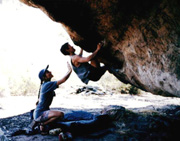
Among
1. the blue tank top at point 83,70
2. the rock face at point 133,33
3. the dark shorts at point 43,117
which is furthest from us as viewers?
the blue tank top at point 83,70

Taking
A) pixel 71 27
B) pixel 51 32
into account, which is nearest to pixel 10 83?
pixel 71 27

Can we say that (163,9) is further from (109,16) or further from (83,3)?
(83,3)

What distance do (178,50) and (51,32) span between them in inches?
1303

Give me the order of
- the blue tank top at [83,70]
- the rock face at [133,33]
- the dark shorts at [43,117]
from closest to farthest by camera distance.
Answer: the rock face at [133,33], the dark shorts at [43,117], the blue tank top at [83,70]

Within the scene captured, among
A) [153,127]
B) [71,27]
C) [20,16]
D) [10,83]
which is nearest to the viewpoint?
[153,127]

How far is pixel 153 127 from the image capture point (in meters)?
4.56

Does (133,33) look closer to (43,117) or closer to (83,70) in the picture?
(83,70)

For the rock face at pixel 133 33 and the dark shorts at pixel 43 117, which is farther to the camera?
the dark shorts at pixel 43 117

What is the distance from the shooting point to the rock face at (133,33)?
4.05 meters

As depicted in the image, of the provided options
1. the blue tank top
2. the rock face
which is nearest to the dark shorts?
the blue tank top

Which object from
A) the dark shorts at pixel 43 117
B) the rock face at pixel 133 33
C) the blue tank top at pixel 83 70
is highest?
the rock face at pixel 133 33

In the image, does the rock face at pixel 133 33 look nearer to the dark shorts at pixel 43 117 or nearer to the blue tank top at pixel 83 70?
the blue tank top at pixel 83 70

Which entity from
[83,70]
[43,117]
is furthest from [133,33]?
[43,117]

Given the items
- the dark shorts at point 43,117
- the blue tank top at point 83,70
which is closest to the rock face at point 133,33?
the blue tank top at point 83,70
